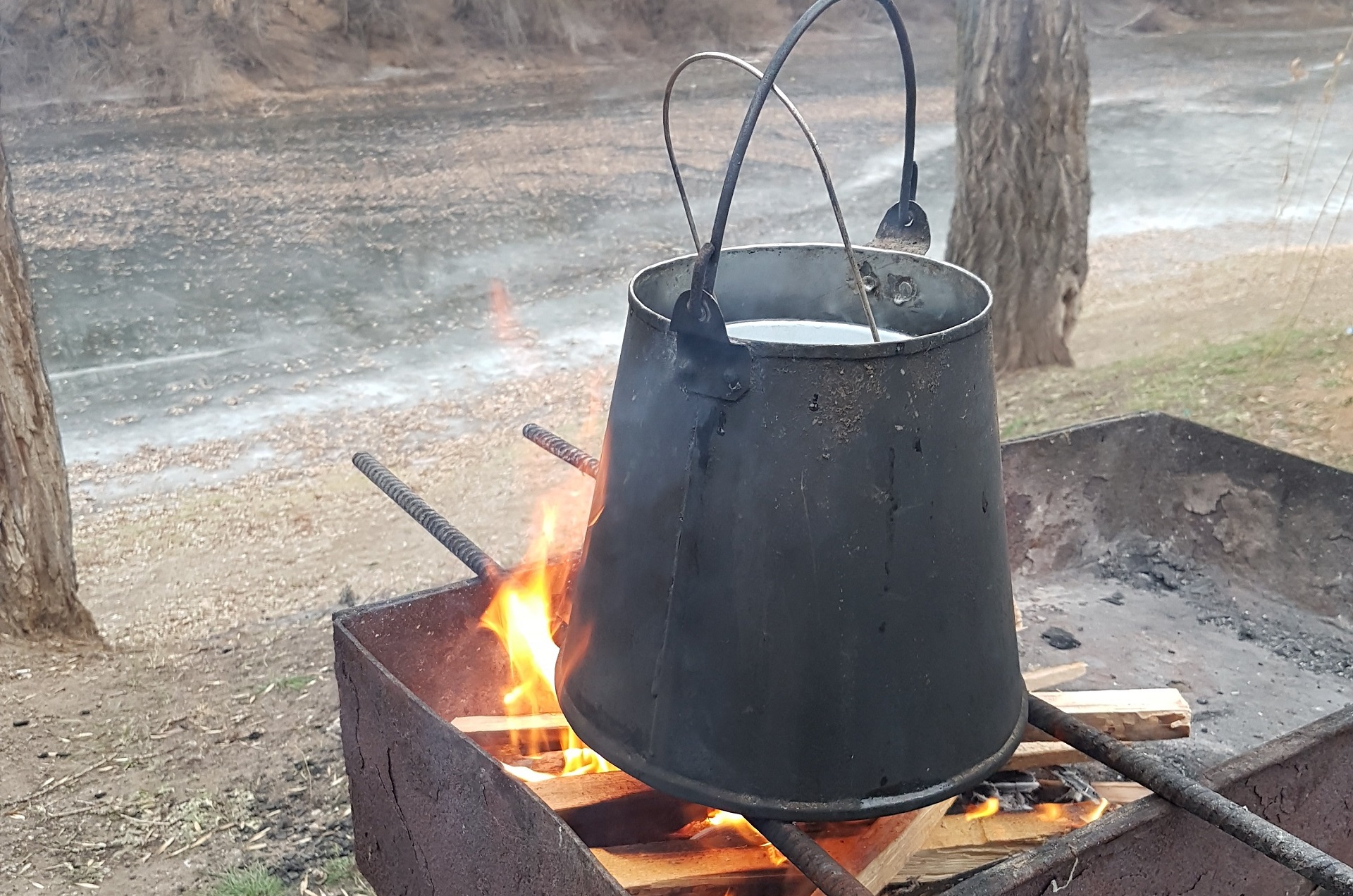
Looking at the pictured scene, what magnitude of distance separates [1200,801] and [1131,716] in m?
0.51

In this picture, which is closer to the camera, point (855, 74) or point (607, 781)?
point (607, 781)

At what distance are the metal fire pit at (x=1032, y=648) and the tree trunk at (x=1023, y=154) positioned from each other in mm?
2400

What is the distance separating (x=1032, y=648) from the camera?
3152mm

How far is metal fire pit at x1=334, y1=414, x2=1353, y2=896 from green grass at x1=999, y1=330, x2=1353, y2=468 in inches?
62.7

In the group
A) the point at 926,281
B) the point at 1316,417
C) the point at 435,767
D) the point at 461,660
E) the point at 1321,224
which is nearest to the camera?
the point at 926,281

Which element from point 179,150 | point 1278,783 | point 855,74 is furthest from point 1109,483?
point 855,74

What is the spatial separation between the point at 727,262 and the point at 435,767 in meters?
1.05

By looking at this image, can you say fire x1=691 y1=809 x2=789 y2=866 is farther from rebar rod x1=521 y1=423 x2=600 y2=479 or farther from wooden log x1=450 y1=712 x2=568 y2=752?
rebar rod x1=521 y1=423 x2=600 y2=479

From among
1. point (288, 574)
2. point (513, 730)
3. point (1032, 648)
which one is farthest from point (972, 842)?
point (288, 574)

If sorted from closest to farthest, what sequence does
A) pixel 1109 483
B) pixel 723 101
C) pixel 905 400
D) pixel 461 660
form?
pixel 905 400 → pixel 461 660 → pixel 1109 483 → pixel 723 101

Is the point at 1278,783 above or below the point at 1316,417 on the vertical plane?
above

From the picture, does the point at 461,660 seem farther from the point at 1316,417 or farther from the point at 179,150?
the point at 179,150

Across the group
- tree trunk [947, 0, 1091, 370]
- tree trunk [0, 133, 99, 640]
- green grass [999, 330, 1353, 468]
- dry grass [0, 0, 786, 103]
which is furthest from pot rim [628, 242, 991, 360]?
dry grass [0, 0, 786, 103]

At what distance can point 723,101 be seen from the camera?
17.2 meters
